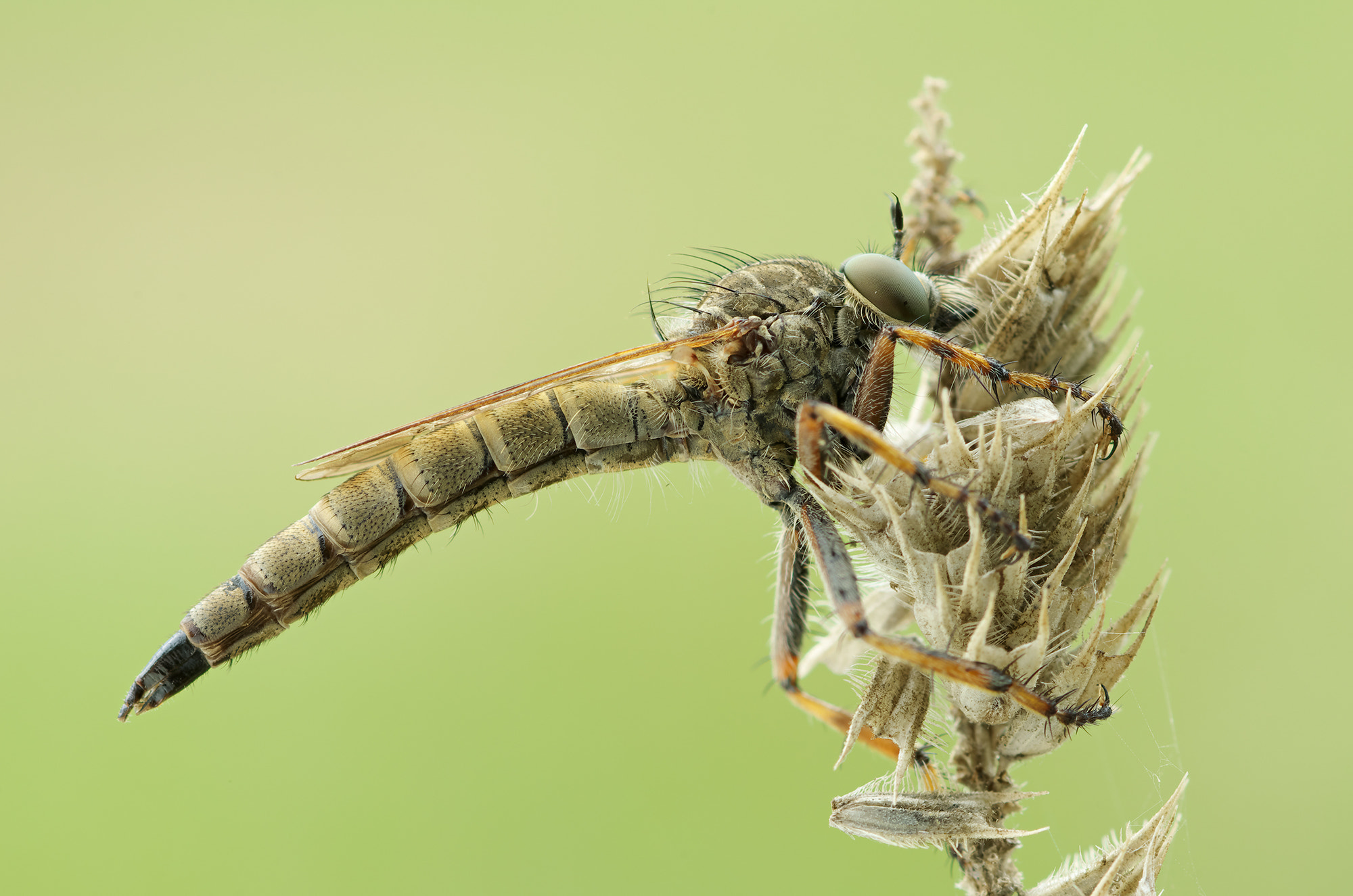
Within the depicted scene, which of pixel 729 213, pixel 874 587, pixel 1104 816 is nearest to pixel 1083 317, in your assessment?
pixel 874 587

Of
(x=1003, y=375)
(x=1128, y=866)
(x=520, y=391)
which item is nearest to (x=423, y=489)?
(x=520, y=391)

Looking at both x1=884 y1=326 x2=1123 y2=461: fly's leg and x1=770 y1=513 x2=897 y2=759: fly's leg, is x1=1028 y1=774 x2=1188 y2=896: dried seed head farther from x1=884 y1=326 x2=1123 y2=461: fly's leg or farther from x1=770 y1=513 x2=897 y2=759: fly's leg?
x1=770 y1=513 x2=897 y2=759: fly's leg

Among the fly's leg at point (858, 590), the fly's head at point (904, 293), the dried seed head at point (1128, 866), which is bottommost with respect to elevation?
the dried seed head at point (1128, 866)

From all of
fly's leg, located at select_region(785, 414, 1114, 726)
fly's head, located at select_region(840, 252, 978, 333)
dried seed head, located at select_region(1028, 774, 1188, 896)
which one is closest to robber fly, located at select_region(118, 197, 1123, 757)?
fly's head, located at select_region(840, 252, 978, 333)

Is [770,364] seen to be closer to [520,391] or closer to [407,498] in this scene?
[520,391]

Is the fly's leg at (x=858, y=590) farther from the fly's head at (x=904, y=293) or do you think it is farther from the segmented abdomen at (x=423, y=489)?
the segmented abdomen at (x=423, y=489)

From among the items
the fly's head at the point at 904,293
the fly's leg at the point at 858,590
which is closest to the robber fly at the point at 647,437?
the fly's head at the point at 904,293

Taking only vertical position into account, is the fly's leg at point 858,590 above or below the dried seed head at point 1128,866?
above
